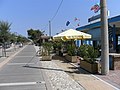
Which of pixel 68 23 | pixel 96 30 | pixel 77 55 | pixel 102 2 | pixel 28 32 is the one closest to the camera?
pixel 102 2

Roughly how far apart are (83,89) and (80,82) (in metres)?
1.55

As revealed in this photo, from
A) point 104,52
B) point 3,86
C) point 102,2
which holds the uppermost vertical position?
point 102,2

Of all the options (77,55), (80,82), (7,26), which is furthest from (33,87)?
(7,26)

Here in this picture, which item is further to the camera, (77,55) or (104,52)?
(77,55)

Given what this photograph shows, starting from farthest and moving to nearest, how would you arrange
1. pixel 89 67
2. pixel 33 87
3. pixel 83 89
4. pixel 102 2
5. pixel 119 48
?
pixel 119 48
pixel 89 67
pixel 102 2
pixel 33 87
pixel 83 89

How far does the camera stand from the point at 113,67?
1501cm

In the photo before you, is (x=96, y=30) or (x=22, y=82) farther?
(x=96, y=30)

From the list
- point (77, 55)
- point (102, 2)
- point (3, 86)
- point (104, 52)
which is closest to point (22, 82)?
point (3, 86)

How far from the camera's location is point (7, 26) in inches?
1362

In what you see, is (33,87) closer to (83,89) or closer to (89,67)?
(83,89)

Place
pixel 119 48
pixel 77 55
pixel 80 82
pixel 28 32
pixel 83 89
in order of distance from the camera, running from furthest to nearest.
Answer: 1. pixel 28 32
2. pixel 119 48
3. pixel 77 55
4. pixel 80 82
5. pixel 83 89

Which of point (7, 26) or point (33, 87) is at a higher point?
point (7, 26)

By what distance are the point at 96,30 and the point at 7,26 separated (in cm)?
1246

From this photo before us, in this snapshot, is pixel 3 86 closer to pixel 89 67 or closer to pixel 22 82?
pixel 22 82
